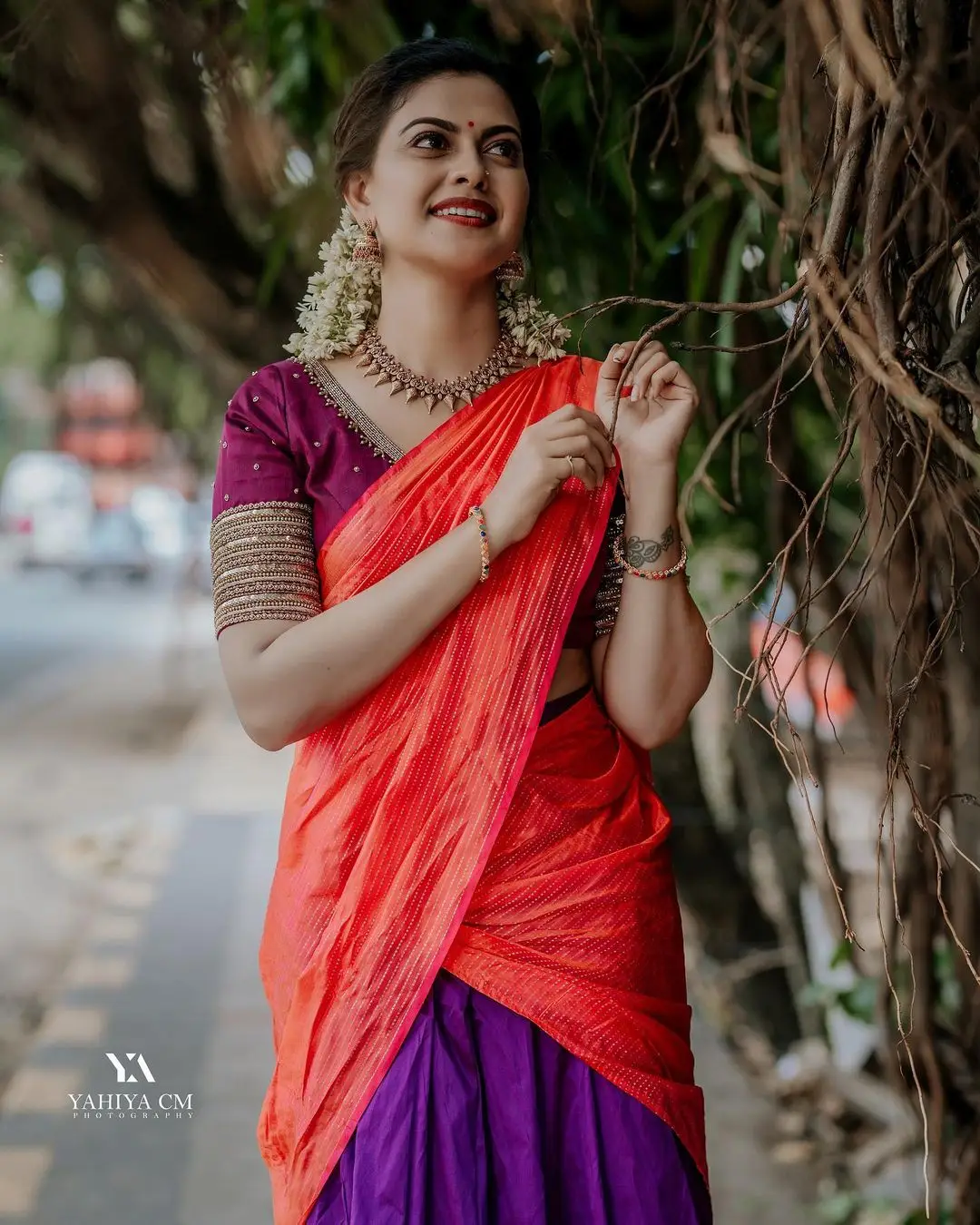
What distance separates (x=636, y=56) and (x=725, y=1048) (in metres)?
2.62

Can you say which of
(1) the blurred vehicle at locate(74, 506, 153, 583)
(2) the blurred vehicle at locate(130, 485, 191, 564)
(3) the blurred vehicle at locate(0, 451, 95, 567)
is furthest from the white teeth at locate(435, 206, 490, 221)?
(3) the blurred vehicle at locate(0, 451, 95, 567)

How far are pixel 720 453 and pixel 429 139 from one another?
1.18 meters

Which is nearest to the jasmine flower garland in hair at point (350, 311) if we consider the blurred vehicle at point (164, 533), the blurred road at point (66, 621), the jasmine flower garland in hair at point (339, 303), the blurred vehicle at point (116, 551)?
the jasmine flower garland in hair at point (339, 303)

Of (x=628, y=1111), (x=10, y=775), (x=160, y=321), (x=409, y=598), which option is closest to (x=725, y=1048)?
(x=628, y=1111)

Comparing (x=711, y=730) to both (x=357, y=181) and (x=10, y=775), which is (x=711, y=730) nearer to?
(x=10, y=775)

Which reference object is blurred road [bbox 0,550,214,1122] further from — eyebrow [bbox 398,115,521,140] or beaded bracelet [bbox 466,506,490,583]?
eyebrow [bbox 398,115,521,140]

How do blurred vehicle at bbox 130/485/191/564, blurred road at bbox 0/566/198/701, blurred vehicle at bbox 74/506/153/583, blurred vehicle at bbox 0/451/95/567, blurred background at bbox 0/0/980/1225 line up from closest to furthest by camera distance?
blurred background at bbox 0/0/980/1225, blurred road at bbox 0/566/198/701, blurred vehicle at bbox 74/506/153/583, blurred vehicle at bbox 130/485/191/564, blurred vehicle at bbox 0/451/95/567

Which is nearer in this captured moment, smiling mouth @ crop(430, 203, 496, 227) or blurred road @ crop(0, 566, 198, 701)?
smiling mouth @ crop(430, 203, 496, 227)

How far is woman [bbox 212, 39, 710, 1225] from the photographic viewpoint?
1.35m

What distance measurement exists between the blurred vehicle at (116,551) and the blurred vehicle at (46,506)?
299 millimetres

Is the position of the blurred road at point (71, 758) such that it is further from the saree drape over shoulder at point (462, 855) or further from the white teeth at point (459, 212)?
the white teeth at point (459, 212)

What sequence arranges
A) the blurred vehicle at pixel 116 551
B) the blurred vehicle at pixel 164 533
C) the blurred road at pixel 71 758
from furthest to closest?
the blurred vehicle at pixel 164 533 < the blurred vehicle at pixel 116 551 < the blurred road at pixel 71 758

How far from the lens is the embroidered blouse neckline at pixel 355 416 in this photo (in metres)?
1.45

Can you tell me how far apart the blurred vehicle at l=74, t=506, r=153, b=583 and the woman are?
20.1m
